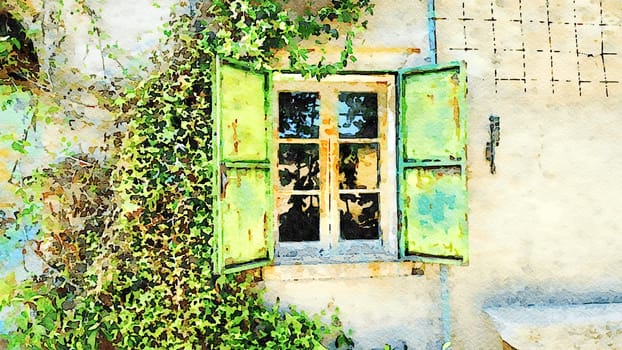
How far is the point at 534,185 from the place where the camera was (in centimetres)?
421

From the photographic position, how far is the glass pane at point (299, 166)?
13.6 feet

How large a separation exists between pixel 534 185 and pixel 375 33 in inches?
65.4

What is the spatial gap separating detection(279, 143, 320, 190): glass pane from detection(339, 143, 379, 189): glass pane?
0.63 feet

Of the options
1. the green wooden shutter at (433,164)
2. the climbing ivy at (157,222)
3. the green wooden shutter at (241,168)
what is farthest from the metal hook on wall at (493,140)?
the green wooden shutter at (241,168)

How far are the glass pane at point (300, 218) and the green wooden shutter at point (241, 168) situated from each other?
0.47 m

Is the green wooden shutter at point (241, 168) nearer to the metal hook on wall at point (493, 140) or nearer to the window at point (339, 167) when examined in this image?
the window at point (339, 167)

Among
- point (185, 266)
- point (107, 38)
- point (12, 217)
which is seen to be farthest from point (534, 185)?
point (12, 217)

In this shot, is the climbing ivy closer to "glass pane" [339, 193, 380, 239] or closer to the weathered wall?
the weathered wall

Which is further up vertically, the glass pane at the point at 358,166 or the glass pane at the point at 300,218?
the glass pane at the point at 358,166

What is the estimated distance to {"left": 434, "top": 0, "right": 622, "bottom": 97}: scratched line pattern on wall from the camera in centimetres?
415

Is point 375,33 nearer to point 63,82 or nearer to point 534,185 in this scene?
point 534,185

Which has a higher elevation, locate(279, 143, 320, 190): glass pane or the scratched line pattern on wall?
the scratched line pattern on wall

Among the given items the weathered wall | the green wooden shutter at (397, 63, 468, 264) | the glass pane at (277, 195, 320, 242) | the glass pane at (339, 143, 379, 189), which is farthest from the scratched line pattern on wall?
the weathered wall

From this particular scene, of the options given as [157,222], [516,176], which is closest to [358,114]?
[516,176]
